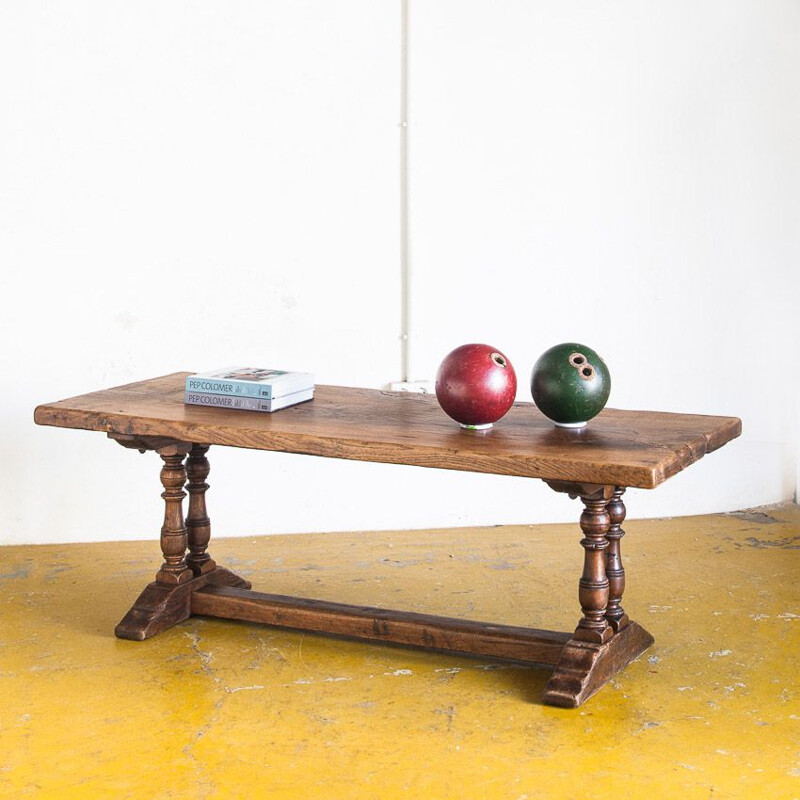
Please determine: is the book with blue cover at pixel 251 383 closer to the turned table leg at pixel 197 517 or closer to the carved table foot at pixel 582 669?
the turned table leg at pixel 197 517

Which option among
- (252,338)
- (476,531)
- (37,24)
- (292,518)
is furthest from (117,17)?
(476,531)

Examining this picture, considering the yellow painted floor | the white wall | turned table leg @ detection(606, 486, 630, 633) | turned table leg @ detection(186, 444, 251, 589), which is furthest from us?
the white wall

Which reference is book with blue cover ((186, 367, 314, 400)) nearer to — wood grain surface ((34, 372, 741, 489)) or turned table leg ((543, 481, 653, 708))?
wood grain surface ((34, 372, 741, 489))

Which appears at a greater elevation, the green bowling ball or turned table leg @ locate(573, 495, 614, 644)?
the green bowling ball

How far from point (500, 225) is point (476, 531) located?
116 centimetres

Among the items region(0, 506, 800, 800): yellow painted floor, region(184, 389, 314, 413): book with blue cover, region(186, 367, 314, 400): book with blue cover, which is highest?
region(186, 367, 314, 400): book with blue cover

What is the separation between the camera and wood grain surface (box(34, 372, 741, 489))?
2.85 m

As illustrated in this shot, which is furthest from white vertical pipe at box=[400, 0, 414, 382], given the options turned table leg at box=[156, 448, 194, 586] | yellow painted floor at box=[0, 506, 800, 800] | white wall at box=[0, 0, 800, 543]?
turned table leg at box=[156, 448, 194, 586]

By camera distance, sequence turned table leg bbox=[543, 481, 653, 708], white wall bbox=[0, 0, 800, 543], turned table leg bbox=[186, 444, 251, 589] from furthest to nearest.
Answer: white wall bbox=[0, 0, 800, 543], turned table leg bbox=[186, 444, 251, 589], turned table leg bbox=[543, 481, 653, 708]

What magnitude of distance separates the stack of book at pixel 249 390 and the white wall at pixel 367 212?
116 centimetres

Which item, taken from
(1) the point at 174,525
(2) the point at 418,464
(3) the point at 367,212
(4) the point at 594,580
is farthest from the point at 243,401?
(3) the point at 367,212

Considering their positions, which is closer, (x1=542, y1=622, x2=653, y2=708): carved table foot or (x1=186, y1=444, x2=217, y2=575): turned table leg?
(x1=542, y1=622, x2=653, y2=708): carved table foot

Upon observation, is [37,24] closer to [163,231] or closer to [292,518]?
[163,231]

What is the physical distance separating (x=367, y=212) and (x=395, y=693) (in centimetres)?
209
